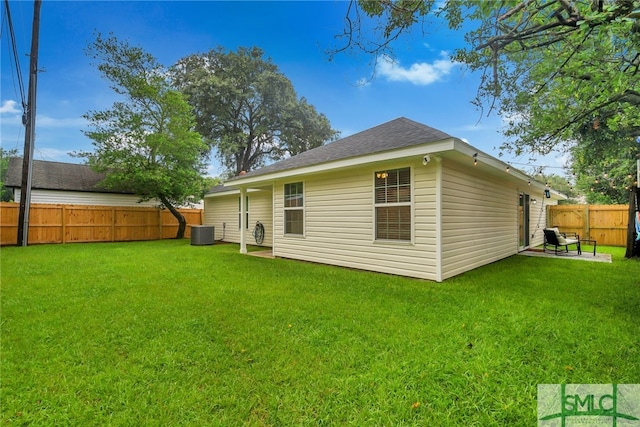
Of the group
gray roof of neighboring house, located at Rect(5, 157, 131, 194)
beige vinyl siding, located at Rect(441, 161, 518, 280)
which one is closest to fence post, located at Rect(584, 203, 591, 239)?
beige vinyl siding, located at Rect(441, 161, 518, 280)

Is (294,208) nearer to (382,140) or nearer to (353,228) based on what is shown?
(353,228)

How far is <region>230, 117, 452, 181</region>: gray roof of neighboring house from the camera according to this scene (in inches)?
208

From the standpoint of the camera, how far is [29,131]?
32.6ft

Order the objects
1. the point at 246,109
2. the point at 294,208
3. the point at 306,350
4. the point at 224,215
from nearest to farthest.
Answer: the point at 306,350 < the point at 294,208 < the point at 224,215 < the point at 246,109

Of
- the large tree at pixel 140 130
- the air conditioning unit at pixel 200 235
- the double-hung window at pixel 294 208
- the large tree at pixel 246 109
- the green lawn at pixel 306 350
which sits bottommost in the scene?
the green lawn at pixel 306 350

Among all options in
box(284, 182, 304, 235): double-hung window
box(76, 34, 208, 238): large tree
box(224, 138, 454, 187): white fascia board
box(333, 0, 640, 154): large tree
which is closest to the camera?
box(333, 0, 640, 154): large tree

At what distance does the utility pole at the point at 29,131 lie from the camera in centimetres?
982

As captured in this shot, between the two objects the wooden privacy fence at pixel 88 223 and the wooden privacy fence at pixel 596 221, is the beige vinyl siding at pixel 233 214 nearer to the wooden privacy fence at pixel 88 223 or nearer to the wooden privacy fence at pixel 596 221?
the wooden privacy fence at pixel 88 223

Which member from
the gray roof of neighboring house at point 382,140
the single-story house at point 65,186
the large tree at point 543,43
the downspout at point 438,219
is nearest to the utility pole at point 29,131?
the single-story house at point 65,186

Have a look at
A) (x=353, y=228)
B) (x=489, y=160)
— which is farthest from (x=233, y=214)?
(x=489, y=160)

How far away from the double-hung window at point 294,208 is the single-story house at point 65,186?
1056 centimetres

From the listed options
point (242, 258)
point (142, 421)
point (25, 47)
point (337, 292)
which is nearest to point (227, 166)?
point (25, 47)

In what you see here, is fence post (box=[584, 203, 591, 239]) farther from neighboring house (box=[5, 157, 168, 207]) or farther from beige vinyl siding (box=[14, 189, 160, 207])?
neighboring house (box=[5, 157, 168, 207])

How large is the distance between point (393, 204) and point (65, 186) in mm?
16441
